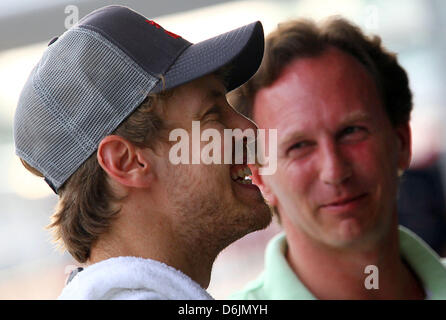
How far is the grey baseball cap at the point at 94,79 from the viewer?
911mm

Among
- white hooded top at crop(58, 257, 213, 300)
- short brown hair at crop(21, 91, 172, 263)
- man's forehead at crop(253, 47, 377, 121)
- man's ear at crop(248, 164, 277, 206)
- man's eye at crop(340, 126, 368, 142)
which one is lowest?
white hooded top at crop(58, 257, 213, 300)

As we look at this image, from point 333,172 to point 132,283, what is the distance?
0.69 metres

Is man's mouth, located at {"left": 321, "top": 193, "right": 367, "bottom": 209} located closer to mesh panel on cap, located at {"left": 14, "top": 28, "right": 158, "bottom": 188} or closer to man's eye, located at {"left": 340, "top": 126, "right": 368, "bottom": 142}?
man's eye, located at {"left": 340, "top": 126, "right": 368, "bottom": 142}

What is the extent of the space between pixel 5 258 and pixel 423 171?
2.20 metres

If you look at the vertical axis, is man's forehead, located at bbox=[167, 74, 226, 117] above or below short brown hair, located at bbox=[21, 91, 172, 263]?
above

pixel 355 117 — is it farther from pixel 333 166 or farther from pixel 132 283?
pixel 132 283

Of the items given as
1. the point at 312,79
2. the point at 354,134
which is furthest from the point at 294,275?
the point at 312,79

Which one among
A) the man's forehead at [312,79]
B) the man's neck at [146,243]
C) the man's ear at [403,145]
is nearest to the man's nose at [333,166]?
the man's forehead at [312,79]

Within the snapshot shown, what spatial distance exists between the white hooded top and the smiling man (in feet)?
1.94

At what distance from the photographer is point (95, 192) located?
956mm

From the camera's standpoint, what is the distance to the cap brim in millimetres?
935

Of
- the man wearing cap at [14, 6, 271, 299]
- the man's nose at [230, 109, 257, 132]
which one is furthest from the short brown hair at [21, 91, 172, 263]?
the man's nose at [230, 109, 257, 132]

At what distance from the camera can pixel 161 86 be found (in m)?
0.92
